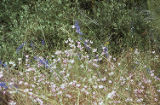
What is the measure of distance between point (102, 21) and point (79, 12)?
505 millimetres

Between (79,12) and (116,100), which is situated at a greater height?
(79,12)

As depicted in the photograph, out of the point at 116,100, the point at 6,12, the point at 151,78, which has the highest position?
the point at 6,12

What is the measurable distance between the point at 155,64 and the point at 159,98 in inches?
42.5

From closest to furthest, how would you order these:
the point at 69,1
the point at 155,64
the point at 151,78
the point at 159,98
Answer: the point at 159,98
the point at 151,78
the point at 155,64
the point at 69,1

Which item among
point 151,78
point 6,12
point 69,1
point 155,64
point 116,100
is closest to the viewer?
point 116,100

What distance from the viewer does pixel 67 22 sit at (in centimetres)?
504

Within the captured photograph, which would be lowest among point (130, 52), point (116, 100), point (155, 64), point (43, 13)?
point (116, 100)

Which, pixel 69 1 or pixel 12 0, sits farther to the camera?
pixel 12 0

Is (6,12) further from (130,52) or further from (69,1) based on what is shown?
(130,52)

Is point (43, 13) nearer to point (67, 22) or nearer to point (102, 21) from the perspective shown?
point (67, 22)

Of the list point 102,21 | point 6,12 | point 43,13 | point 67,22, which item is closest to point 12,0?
point 6,12

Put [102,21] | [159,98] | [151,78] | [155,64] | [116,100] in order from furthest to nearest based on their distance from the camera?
[102,21] < [155,64] < [151,78] < [159,98] < [116,100]

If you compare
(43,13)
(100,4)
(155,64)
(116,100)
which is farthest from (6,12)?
(116,100)

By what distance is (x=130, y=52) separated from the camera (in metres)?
4.18
